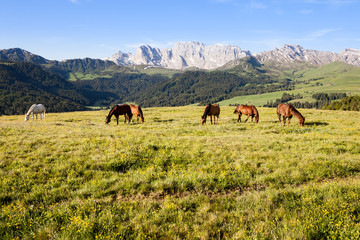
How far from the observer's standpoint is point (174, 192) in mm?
7523

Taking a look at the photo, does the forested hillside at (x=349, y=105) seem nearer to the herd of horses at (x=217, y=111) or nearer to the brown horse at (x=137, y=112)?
the herd of horses at (x=217, y=111)

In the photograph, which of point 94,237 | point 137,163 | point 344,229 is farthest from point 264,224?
point 137,163

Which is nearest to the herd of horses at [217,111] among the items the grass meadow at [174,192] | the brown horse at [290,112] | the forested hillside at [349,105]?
the brown horse at [290,112]

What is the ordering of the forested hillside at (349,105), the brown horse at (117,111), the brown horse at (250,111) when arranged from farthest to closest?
1. the forested hillside at (349,105)
2. the brown horse at (250,111)
3. the brown horse at (117,111)

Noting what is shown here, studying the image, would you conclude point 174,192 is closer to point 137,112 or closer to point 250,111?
point 250,111

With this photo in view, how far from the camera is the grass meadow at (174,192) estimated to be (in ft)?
16.9

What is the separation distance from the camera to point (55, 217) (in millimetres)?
5617

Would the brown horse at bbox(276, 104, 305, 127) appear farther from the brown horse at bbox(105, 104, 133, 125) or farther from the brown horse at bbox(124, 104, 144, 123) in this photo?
the brown horse at bbox(105, 104, 133, 125)

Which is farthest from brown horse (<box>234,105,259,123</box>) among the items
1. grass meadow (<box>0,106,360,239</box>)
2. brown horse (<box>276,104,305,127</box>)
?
grass meadow (<box>0,106,360,239</box>)

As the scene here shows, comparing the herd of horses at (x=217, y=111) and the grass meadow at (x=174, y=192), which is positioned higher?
the herd of horses at (x=217, y=111)

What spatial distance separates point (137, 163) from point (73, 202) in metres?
4.11

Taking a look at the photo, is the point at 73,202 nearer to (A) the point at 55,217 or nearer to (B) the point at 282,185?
(A) the point at 55,217

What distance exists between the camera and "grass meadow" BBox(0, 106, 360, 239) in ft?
16.9

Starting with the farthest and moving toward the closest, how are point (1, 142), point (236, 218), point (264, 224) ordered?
point (1, 142) → point (236, 218) → point (264, 224)
